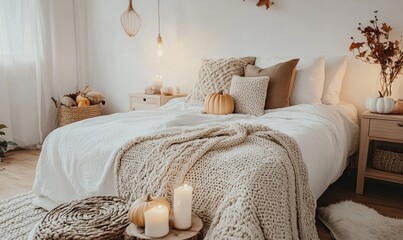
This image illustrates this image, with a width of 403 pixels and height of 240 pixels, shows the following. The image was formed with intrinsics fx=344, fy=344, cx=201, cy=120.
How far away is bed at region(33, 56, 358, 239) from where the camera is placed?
1.76 m

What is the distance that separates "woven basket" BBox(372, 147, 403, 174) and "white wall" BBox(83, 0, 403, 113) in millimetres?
462

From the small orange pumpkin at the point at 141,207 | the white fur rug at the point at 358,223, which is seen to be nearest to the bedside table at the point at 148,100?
the white fur rug at the point at 358,223

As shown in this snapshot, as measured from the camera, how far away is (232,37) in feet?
11.0

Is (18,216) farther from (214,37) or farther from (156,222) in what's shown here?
(214,37)

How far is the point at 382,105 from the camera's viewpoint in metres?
2.44

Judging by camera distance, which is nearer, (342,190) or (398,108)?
(398,108)

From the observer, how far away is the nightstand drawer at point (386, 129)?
235 centimetres

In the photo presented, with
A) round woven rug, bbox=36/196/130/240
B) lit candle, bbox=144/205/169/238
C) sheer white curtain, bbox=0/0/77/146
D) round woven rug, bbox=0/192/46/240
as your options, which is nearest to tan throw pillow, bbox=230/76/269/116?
round woven rug, bbox=36/196/130/240

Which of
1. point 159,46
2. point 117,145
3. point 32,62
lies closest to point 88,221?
point 117,145

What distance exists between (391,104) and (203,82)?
142 cm

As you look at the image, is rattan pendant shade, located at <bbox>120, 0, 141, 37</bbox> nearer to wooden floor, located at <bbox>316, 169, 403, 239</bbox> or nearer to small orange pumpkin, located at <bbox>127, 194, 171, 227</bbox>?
wooden floor, located at <bbox>316, 169, 403, 239</bbox>

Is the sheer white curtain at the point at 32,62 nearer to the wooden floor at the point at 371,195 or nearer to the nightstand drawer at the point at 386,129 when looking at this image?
the wooden floor at the point at 371,195

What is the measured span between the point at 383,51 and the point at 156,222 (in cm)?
215

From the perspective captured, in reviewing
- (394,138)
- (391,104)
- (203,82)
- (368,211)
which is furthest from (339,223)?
(203,82)
